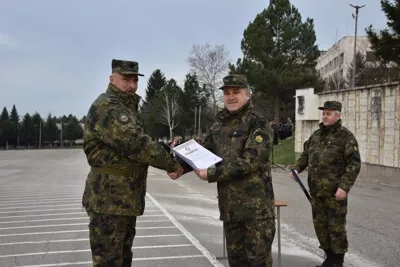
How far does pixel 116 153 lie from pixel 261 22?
A: 122 ft

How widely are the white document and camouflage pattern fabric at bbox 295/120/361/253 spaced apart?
1.95m

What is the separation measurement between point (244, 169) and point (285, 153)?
77.4 feet

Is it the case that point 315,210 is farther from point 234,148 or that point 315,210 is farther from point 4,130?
point 4,130

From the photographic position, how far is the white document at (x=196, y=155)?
3.75m

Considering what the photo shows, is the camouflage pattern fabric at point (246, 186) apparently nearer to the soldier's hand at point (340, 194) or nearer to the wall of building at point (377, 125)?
the soldier's hand at point (340, 194)

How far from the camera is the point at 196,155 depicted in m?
3.88

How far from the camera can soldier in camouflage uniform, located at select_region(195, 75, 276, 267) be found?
12.0 feet

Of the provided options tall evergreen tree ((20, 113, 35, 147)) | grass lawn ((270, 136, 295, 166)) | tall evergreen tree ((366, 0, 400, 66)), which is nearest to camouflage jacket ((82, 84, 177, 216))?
tall evergreen tree ((366, 0, 400, 66))

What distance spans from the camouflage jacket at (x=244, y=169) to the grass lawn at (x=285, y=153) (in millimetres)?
19831

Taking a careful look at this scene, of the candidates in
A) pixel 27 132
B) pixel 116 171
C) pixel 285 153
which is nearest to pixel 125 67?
pixel 116 171

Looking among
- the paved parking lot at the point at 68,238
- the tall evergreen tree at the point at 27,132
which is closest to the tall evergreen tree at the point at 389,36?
the paved parking lot at the point at 68,238

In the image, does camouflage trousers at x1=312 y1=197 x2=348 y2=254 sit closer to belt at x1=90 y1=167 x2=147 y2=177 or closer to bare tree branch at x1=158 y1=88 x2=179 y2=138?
belt at x1=90 y1=167 x2=147 y2=177

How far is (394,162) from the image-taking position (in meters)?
14.1

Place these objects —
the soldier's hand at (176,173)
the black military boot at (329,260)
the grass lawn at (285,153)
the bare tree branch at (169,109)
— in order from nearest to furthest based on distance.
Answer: the soldier's hand at (176,173) < the black military boot at (329,260) < the grass lawn at (285,153) < the bare tree branch at (169,109)
